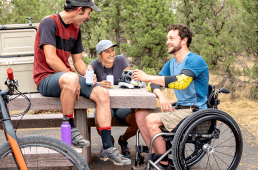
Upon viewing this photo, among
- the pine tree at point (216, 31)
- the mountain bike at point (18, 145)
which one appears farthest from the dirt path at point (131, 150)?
the pine tree at point (216, 31)

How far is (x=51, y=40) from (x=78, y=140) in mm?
942

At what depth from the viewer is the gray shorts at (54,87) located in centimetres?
243

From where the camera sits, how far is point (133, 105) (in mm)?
2508

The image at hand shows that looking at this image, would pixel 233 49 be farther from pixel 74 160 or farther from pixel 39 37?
pixel 74 160

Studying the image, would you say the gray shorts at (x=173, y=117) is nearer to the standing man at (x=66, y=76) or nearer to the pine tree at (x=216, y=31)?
the standing man at (x=66, y=76)

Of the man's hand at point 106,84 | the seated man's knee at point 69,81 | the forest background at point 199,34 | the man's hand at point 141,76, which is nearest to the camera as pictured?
the seated man's knee at point 69,81

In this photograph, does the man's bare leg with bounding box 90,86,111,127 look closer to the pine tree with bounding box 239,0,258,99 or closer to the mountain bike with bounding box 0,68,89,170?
the mountain bike with bounding box 0,68,89,170

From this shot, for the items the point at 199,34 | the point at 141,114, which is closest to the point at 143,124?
the point at 141,114

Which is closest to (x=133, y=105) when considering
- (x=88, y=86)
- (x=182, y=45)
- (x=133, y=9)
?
(x=88, y=86)

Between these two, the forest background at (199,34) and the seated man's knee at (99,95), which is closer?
the seated man's knee at (99,95)

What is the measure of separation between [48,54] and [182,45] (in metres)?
1.28

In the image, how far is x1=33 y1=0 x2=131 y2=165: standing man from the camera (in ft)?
7.87

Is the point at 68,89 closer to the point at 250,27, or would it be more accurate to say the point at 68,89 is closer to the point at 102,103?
the point at 102,103

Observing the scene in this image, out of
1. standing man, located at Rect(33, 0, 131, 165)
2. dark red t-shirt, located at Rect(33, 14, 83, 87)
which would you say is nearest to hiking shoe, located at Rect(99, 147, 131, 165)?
standing man, located at Rect(33, 0, 131, 165)
